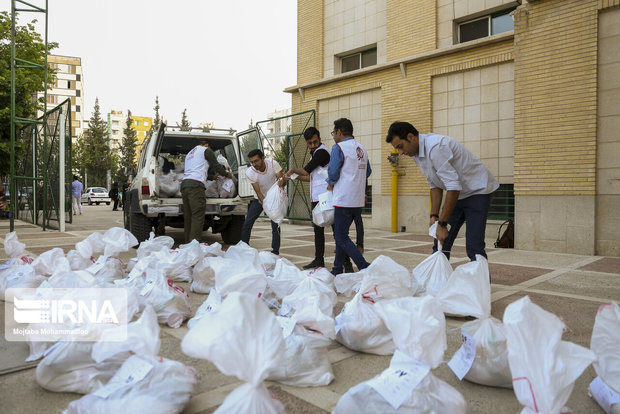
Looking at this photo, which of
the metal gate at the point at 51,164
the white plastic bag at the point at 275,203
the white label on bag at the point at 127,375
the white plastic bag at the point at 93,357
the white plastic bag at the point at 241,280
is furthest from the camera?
the metal gate at the point at 51,164

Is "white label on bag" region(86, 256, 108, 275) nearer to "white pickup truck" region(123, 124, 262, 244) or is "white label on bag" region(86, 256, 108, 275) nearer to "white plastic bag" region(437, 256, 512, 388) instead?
"white pickup truck" region(123, 124, 262, 244)

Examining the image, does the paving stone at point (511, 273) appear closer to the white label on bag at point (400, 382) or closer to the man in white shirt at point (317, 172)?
the man in white shirt at point (317, 172)

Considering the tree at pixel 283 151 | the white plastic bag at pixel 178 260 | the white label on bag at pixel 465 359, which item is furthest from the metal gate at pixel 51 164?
the white label on bag at pixel 465 359

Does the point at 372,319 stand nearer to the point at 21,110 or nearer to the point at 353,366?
the point at 353,366

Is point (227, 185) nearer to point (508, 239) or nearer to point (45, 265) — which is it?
point (45, 265)

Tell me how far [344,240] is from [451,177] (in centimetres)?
141

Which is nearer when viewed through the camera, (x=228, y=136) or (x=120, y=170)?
(x=228, y=136)

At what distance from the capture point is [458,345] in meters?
2.84

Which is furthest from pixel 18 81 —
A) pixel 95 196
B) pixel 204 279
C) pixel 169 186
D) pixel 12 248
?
pixel 95 196

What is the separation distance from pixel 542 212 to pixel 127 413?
24.1 ft

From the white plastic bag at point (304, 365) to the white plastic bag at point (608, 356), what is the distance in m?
1.18

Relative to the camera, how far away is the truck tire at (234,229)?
826 centimetres

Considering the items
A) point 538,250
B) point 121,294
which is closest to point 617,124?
point 538,250

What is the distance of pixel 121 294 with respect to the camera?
272cm
